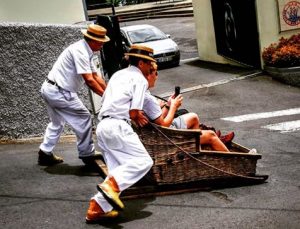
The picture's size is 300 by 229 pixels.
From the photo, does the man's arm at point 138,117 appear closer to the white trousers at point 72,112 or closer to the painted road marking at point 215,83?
the white trousers at point 72,112

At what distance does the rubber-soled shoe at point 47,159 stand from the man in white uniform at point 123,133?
6.68 feet

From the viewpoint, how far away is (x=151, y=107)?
5207mm

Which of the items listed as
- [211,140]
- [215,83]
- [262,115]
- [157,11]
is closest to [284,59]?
[215,83]

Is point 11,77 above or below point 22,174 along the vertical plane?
above

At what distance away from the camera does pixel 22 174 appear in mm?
6547

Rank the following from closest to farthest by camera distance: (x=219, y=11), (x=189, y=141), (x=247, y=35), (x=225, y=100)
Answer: (x=189, y=141) < (x=225, y=100) < (x=247, y=35) < (x=219, y=11)

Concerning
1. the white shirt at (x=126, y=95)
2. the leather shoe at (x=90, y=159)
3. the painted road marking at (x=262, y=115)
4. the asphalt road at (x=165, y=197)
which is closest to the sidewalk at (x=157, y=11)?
the painted road marking at (x=262, y=115)

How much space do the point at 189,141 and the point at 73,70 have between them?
1.91 m

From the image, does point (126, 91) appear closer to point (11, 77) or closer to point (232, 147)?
point (232, 147)

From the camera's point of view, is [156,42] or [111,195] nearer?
[111,195]

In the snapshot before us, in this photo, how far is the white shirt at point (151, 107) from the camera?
515 cm

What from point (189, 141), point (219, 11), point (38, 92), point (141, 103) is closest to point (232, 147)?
point (189, 141)

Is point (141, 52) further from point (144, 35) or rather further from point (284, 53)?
point (144, 35)

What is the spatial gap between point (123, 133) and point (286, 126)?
5.16 m
